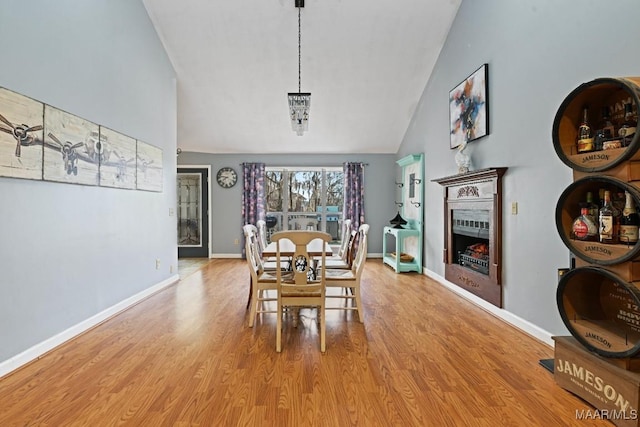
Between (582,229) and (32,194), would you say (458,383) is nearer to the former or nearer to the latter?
(582,229)

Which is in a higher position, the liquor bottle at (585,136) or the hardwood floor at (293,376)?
the liquor bottle at (585,136)

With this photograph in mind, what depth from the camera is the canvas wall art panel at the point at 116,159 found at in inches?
143

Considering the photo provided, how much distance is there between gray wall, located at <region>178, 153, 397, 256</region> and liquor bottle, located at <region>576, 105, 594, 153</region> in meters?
5.89

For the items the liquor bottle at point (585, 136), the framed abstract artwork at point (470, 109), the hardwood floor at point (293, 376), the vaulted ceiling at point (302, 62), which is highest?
the vaulted ceiling at point (302, 62)

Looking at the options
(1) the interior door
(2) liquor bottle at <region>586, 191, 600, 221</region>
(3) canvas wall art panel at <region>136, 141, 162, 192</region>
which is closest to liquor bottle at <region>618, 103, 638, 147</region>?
(2) liquor bottle at <region>586, 191, 600, 221</region>

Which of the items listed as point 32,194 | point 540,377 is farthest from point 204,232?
point 540,377

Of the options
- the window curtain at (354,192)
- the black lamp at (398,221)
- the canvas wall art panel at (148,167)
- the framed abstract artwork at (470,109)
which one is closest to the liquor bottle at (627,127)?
the framed abstract artwork at (470,109)

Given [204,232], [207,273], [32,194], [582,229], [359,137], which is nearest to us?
[582,229]

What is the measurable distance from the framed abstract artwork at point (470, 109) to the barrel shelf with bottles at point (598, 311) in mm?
2209

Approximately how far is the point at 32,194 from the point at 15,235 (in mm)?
341

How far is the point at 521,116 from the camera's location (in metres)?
3.35

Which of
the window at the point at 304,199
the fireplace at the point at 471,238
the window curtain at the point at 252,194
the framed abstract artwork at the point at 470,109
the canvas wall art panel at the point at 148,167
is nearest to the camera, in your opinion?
the framed abstract artwork at the point at 470,109

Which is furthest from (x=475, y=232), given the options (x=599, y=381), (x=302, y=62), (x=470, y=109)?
(x=302, y=62)

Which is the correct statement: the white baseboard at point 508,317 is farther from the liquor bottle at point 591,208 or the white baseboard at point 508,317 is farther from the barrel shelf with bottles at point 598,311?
the liquor bottle at point 591,208
